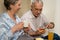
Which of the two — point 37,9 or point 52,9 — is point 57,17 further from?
point 37,9

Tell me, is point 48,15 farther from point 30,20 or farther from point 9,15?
point 9,15

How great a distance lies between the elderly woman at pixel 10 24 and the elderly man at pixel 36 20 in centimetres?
20

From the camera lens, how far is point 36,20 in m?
2.01

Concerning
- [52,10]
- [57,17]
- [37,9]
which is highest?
[37,9]

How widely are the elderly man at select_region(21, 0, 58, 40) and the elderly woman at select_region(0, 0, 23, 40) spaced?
0.67 ft

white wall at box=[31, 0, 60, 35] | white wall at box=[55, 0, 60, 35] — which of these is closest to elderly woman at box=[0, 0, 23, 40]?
white wall at box=[31, 0, 60, 35]

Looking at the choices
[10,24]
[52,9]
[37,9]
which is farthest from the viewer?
[52,9]

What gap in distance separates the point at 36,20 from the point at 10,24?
45 cm

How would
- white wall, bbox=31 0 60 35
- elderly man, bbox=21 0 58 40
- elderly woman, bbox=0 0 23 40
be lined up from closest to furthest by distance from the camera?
elderly woman, bbox=0 0 23 40 → elderly man, bbox=21 0 58 40 → white wall, bbox=31 0 60 35

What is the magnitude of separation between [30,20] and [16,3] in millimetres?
362

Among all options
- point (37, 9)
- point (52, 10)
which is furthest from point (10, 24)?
point (52, 10)

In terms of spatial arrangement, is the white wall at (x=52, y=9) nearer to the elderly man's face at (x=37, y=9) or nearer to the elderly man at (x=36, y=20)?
the elderly man at (x=36, y=20)

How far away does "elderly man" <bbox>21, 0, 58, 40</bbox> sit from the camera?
1.87 metres

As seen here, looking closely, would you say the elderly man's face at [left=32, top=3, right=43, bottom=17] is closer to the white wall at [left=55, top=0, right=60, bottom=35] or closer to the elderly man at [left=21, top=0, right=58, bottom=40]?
the elderly man at [left=21, top=0, right=58, bottom=40]
